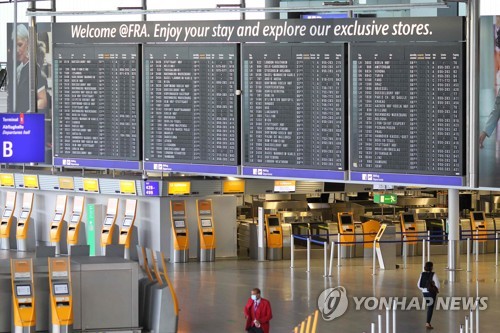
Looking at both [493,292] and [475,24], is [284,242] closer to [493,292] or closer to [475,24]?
[493,292]

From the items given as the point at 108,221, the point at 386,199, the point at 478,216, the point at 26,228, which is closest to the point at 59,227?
the point at 26,228

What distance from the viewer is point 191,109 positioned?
55.1ft

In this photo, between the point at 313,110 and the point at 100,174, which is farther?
the point at 100,174

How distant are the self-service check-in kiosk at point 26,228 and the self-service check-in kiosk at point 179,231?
4490 millimetres

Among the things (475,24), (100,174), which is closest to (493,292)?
(475,24)

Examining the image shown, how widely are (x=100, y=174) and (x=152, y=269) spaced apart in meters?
9.37

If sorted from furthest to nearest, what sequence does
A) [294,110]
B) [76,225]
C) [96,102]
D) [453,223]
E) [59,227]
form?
1. [59,227]
2. [76,225]
3. [453,223]
4. [96,102]
5. [294,110]

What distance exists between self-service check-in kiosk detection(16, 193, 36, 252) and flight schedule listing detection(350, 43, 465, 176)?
13981mm

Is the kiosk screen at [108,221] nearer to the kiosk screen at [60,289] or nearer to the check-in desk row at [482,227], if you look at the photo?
the check-in desk row at [482,227]

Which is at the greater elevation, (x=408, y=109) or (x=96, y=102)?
(x=96, y=102)

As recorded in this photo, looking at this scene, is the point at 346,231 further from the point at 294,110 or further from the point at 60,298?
the point at 60,298

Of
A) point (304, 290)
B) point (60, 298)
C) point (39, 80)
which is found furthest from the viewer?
point (39, 80)

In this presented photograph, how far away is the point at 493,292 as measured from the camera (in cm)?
1991

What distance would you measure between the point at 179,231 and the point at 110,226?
1687 millimetres
